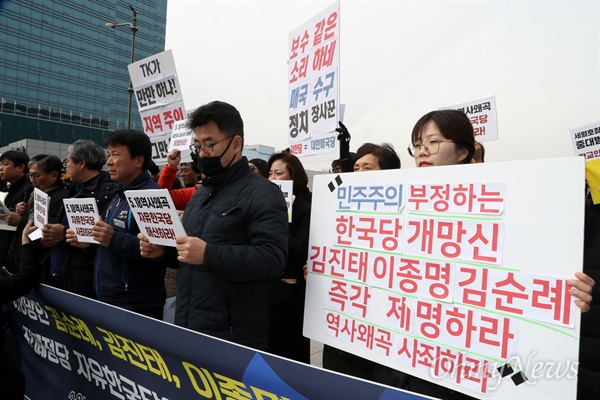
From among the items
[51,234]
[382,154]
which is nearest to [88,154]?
[51,234]

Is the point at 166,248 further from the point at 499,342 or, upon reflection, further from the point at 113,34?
the point at 113,34

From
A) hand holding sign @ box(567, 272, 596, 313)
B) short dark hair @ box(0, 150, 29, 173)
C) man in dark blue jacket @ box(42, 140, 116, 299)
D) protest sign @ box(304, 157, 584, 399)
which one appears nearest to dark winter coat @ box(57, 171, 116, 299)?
man in dark blue jacket @ box(42, 140, 116, 299)

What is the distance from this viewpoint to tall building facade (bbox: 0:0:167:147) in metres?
59.9

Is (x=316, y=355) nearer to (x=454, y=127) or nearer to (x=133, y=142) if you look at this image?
(x=133, y=142)

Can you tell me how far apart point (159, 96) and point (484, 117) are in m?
4.55

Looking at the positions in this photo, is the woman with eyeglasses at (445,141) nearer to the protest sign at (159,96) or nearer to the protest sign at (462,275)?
the protest sign at (462,275)

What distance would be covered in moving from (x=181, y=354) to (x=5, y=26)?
73.1 m

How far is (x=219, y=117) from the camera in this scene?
7.38 ft

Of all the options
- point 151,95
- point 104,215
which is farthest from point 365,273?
point 151,95

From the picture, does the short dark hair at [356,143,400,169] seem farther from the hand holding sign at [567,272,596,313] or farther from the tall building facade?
the tall building facade

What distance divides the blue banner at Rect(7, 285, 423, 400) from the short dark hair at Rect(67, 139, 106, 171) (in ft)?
3.44

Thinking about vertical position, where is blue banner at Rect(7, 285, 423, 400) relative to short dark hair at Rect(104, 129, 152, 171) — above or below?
below

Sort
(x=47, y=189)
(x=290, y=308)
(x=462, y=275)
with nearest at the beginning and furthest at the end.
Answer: (x=462, y=275) → (x=290, y=308) → (x=47, y=189)

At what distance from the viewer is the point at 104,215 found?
3.11m
